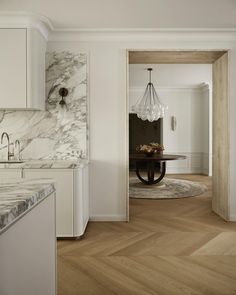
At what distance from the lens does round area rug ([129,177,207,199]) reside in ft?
20.6

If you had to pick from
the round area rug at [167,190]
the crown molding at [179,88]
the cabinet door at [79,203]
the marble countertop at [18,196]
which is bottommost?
the round area rug at [167,190]

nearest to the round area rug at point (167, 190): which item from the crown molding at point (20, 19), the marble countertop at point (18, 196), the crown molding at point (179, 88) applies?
the crown molding at point (179, 88)

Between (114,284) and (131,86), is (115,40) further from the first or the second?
(131,86)

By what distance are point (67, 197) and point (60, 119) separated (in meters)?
1.20

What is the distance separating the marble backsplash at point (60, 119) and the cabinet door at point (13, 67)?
497mm

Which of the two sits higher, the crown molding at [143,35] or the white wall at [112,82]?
the crown molding at [143,35]

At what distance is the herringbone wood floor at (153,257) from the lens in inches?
97.0

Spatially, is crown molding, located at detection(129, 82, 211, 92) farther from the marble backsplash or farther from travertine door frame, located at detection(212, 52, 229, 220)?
the marble backsplash

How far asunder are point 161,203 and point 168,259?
8.50 ft

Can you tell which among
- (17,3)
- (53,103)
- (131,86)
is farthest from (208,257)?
(131,86)

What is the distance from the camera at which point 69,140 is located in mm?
4277

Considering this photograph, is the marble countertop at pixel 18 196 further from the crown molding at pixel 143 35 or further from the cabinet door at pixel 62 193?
the crown molding at pixel 143 35

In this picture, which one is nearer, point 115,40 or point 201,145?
point 115,40

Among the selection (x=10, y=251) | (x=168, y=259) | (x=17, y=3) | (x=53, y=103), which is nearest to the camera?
(x=10, y=251)
